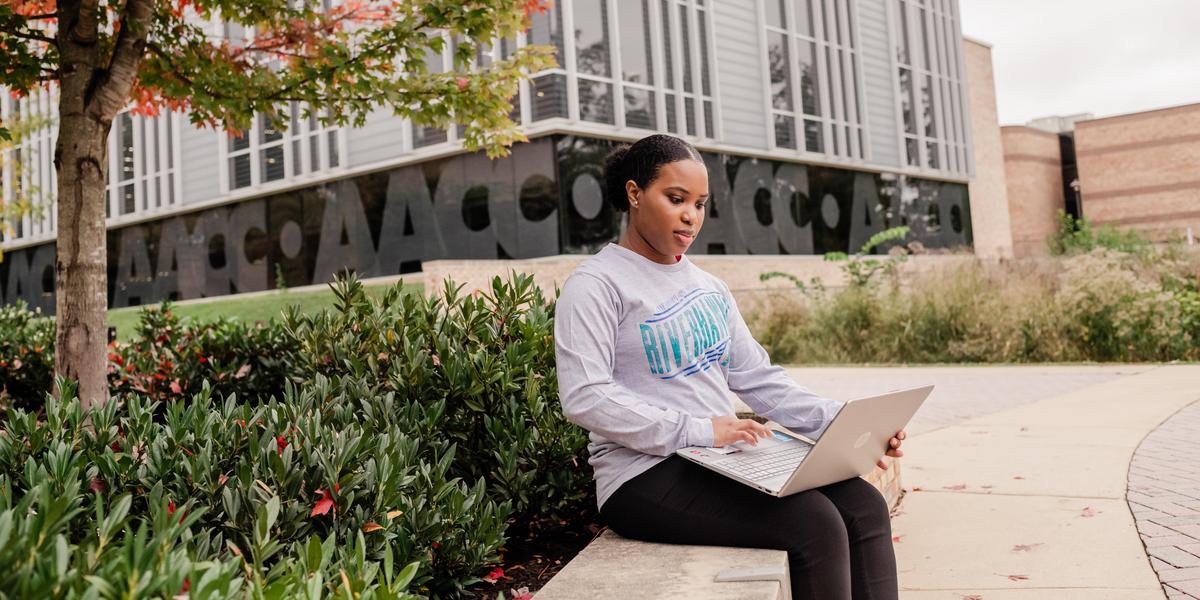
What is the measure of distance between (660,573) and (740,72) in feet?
68.4

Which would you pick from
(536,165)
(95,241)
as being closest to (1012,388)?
(95,241)

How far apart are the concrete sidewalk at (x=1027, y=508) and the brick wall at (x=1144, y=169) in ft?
129

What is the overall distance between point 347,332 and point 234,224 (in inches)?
822

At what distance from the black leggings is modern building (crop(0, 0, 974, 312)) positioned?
1471 cm

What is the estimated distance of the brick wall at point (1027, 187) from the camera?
38.2 metres

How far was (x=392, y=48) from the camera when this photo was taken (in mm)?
5008

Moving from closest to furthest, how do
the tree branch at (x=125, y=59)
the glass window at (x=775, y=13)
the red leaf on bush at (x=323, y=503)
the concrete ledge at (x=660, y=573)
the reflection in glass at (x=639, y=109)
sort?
1. the concrete ledge at (x=660, y=573)
2. the red leaf on bush at (x=323, y=503)
3. the tree branch at (x=125, y=59)
4. the reflection in glass at (x=639, y=109)
5. the glass window at (x=775, y=13)

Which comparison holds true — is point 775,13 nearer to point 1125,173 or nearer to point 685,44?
point 685,44

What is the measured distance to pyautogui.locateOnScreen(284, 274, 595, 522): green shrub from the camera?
3088mm

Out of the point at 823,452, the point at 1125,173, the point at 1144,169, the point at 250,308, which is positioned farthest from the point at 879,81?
the point at 823,452

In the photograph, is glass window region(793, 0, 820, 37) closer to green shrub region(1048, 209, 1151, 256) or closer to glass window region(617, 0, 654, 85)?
glass window region(617, 0, 654, 85)

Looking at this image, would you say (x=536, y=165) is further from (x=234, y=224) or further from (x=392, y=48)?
(x=392, y=48)

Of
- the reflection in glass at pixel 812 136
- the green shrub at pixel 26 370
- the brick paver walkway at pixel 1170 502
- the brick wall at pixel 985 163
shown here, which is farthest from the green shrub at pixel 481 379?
the brick wall at pixel 985 163

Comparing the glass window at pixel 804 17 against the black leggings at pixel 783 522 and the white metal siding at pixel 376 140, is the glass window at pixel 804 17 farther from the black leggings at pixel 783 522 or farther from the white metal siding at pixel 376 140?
the black leggings at pixel 783 522
